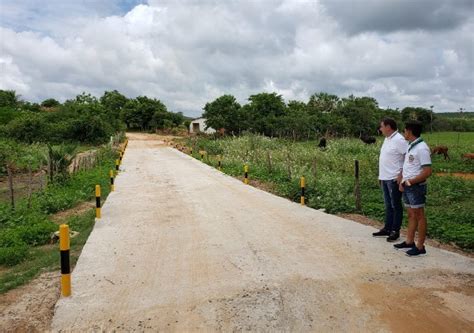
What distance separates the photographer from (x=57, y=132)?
3800 centimetres

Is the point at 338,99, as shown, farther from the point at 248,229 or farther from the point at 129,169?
the point at 248,229

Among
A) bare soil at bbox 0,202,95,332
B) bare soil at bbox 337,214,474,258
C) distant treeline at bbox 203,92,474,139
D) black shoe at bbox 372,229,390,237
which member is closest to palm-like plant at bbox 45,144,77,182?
bare soil at bbox 0,202,95,332

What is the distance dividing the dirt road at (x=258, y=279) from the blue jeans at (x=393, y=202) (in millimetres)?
417

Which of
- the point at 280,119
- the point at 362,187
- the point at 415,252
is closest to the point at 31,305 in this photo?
the point at 415,252

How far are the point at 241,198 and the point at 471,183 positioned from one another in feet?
23.6

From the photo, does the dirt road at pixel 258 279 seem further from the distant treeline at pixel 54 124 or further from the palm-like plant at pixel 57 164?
the distant treeline at pixel 54 124

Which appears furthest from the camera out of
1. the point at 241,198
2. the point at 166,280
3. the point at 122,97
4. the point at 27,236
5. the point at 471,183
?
the point at 122,97

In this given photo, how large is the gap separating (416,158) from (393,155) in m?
0.70

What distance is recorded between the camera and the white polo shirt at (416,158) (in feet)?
20.0

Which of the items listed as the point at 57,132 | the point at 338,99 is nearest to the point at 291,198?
the point at 57,132

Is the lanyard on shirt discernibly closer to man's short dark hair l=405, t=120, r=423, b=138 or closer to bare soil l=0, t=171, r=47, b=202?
man's short dark hair l=405, t=120, r=423, b=138

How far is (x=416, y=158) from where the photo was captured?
6.19 metres

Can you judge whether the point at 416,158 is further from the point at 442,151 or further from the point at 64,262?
the point at 442,151

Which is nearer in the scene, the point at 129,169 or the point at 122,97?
the point at 129,169
